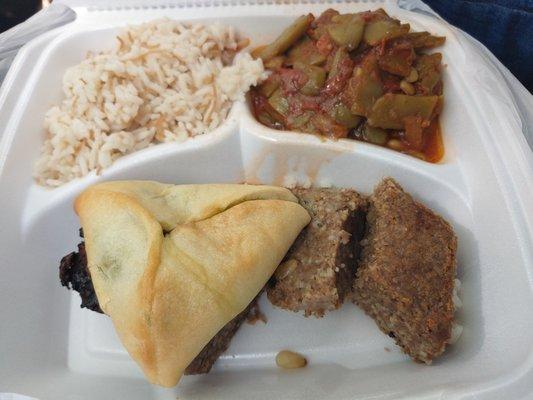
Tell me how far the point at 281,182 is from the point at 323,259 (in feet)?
1.83

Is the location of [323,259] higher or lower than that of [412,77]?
lower

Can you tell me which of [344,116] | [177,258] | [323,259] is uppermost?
[344,116]

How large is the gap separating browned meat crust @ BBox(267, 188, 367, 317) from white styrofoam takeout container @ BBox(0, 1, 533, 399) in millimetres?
218

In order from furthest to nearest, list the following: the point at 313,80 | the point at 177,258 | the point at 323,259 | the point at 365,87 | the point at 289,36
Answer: the point at 289,36, the point at 313,80, the point at 365,87, the point at 323,259, the point at 177,258

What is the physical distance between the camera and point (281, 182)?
2125mm

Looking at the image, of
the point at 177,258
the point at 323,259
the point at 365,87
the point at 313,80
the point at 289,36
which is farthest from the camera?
the point at 289,36

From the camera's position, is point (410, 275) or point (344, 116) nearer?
point (410, 275)

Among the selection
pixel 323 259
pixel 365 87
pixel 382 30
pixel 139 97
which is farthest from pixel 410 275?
pixel 139 97

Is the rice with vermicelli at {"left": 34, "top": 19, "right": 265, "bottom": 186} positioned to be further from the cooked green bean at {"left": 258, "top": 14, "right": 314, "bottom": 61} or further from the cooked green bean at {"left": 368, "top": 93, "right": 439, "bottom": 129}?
the cooked green bean at {"left": 368, "top": 93, "right": 439, "bottom": 129}

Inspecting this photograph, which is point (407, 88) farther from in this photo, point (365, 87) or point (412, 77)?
point (365, 87)

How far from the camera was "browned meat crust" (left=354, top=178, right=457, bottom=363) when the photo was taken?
1.60 m

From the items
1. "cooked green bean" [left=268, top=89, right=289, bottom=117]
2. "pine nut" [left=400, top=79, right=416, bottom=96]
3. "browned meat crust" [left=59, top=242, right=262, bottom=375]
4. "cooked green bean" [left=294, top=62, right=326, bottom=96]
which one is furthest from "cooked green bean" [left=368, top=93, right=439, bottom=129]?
"browned meat crust" [left=59, top=242, right=262, bottom=375]

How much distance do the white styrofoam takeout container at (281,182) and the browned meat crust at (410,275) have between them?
0.13 meters

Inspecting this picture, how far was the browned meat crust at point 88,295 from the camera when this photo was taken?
1.72 meters
